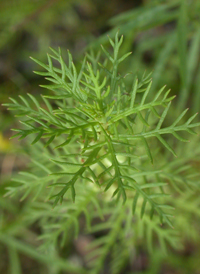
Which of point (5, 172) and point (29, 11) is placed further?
point (5, 172)

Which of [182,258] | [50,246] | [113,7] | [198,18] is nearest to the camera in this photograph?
[50,246]

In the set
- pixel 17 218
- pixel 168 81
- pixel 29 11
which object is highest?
pixel 29 11

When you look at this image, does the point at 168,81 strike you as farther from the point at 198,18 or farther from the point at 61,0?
the point at 61,0

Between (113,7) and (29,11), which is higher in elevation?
(113,7)

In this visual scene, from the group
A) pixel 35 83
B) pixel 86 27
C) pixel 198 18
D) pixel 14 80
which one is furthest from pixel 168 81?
pixel 14 80

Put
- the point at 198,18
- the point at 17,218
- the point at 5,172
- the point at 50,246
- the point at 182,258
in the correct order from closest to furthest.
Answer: the point at 50,246 < the point at 198,18 < the point at 17,218 < the point at 182,258 < the point at 5,172

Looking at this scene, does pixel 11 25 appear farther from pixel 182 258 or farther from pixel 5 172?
pixel 182 258

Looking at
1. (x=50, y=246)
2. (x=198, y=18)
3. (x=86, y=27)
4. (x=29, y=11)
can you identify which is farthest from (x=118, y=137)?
(x=86, y=27)
